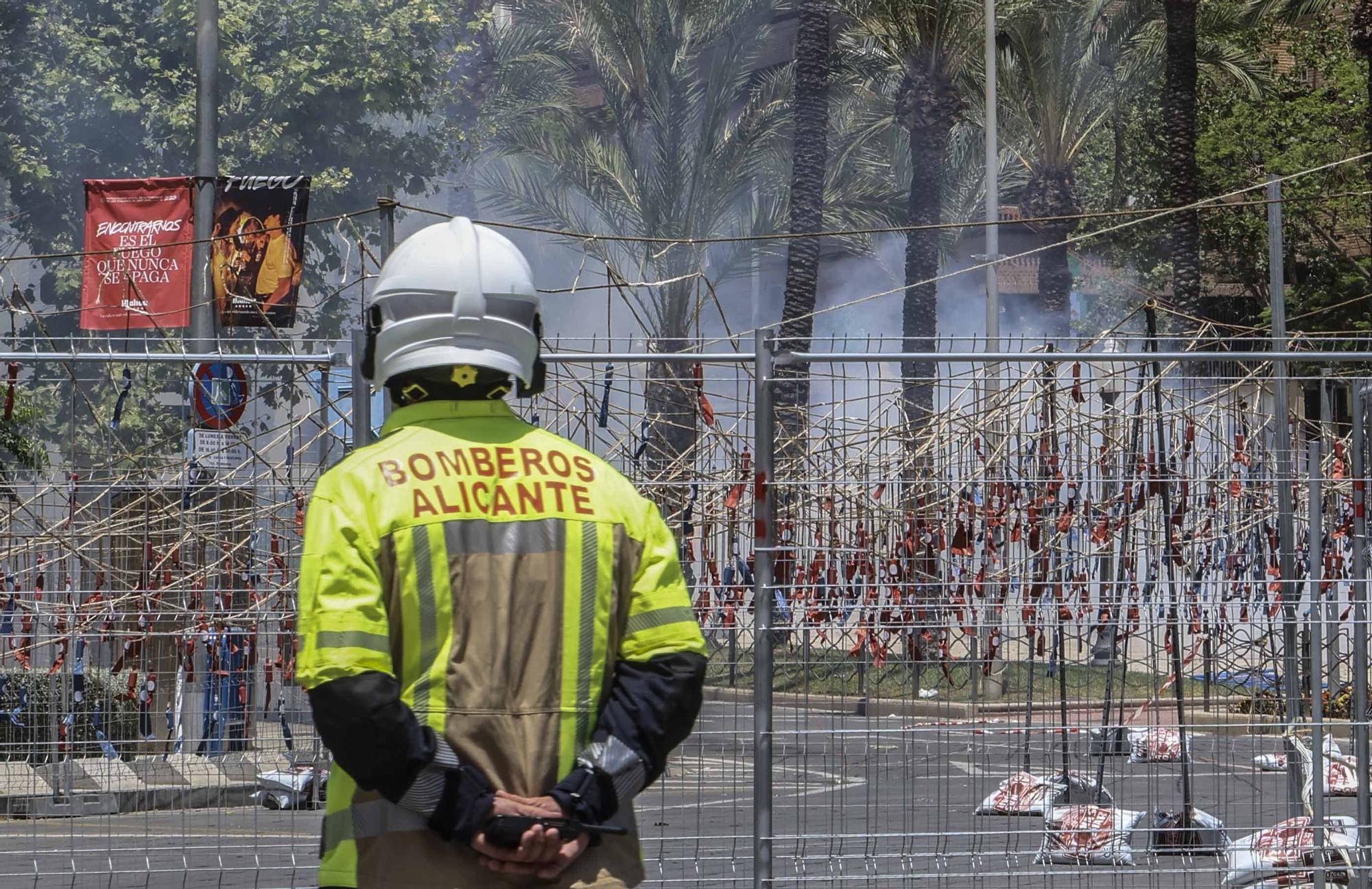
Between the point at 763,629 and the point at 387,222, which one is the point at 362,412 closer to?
the point at 763,629

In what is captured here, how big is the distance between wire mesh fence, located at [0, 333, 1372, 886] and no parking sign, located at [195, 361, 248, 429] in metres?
0.09

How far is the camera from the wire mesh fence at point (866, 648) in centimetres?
532

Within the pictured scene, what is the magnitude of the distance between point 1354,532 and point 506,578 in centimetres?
360

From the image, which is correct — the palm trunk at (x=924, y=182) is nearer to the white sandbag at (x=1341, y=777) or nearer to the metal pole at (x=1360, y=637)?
the white sandbag at (x=1341, y=777)

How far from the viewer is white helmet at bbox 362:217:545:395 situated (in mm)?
3059

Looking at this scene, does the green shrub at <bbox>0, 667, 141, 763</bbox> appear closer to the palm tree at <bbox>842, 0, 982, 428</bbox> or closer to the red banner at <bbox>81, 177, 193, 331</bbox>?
the red banner at <bbox>81, 177, 193, 331</bbox>

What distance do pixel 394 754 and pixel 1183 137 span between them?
2185 cm

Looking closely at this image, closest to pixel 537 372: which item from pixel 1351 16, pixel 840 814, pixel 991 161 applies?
pixel 840 814

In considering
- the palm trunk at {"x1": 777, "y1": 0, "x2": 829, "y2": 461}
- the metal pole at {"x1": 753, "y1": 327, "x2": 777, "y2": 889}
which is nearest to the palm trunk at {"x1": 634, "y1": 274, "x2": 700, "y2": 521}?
the metal pole at {"x1": 753, "y1": 327, "x2": 777, "y2": 889}

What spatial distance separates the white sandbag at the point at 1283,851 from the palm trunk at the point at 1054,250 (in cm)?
2149

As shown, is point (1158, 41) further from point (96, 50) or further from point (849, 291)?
point (96, 50)

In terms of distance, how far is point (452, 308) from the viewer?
3.06m

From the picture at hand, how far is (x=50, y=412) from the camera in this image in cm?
2653

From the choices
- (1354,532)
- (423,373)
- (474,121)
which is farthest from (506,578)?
(474,121)
